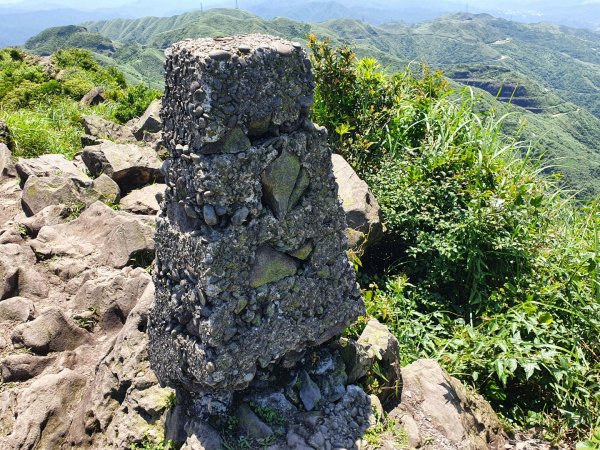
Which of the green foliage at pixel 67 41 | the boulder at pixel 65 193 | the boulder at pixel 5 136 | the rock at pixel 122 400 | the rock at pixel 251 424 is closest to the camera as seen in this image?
the rock at pixel 251 424

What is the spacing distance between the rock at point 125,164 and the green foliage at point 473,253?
10.1 feet

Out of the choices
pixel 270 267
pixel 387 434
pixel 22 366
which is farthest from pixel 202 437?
pixel 22 366

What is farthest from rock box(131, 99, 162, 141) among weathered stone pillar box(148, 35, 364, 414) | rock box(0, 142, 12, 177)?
weathered stone pillar box(148, 35, 364, 414)

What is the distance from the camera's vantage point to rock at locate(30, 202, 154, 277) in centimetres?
626

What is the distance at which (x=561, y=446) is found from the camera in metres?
4.38

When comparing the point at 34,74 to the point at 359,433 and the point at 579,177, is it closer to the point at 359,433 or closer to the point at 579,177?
the point at 359,433

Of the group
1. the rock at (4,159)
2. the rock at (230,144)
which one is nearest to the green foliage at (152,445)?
the rock at (230,144)

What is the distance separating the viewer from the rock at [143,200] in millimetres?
7430

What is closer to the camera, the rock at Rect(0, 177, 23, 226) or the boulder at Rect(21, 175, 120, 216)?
the boulder at Rect(21, 175, 120, 216)

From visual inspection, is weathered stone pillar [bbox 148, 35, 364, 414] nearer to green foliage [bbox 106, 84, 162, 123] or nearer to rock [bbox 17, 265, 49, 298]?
rock [bbox 17, 265, 49, 298]

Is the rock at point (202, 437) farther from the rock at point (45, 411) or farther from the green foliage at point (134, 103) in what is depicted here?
the green foliage at point (134, 103)

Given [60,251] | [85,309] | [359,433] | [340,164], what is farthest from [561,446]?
[60,251]

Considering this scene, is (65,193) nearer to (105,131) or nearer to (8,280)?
(8,280)

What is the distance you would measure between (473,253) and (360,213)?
146 cm
